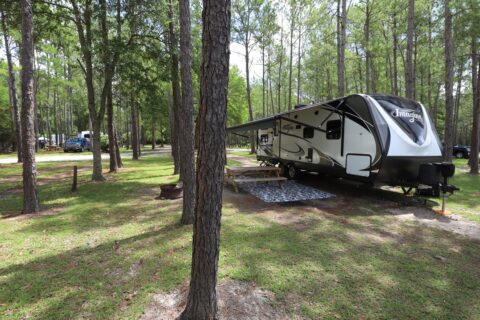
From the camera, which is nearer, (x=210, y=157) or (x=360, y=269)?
(x=210, y=157)

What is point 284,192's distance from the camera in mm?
8422

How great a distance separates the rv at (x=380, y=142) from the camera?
6211mm

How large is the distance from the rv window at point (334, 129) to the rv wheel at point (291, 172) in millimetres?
2799

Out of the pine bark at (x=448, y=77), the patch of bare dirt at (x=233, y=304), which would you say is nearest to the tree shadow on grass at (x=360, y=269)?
the patch of bare dirt at (x=233, y=304)

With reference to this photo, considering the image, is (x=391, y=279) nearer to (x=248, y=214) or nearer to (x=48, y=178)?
(x=248, y=214)

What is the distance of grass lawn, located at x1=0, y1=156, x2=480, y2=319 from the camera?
2.72 meters

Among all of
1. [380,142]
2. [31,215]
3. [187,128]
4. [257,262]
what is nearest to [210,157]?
[257,262]

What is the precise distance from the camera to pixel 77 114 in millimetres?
45781

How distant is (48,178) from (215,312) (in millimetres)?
11056

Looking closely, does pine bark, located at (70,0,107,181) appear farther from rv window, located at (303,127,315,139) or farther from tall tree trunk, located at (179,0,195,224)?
rv window, located at (303,127,315,139)

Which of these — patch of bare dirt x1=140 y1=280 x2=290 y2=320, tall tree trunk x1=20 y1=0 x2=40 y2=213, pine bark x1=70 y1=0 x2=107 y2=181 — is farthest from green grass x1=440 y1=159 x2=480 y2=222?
pine bark x1=70 y1=0 x2=107 y2=181

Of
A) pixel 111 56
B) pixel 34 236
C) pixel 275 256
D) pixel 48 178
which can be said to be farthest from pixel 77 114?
pixel 275 256

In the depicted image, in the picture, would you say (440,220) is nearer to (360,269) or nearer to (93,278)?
(360,269)

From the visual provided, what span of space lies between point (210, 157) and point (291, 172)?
9262 mm
